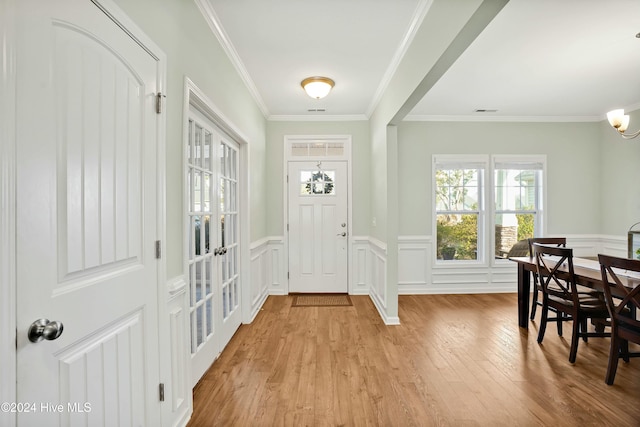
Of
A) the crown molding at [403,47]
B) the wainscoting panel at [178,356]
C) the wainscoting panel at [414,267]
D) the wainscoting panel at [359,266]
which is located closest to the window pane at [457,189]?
the wainscoting panel at [414,267]

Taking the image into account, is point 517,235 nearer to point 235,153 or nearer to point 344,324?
point 344,324

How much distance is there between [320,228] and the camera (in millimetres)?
4422

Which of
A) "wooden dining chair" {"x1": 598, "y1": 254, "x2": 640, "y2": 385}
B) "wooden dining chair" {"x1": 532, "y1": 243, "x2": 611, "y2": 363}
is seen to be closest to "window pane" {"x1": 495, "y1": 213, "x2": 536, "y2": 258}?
"wooden dining chair" {"x1": 532, "y1": 243, "x2": 611, "y2": 363}

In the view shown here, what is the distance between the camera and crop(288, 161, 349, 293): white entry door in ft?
14.5

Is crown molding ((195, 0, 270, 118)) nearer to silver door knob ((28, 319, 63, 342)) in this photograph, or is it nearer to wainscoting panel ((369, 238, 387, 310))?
silver door knob ((28, 319, 63, 342))

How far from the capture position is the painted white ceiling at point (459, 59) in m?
2.09

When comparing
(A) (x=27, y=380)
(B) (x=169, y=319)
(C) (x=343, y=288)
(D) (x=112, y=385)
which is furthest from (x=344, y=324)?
(A) (x=27, y=380)

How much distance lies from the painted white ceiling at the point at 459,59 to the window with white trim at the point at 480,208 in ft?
3.03

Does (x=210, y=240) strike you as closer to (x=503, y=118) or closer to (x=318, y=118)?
(x=318, y=118)

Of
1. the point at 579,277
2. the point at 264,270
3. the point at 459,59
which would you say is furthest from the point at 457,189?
the point at 264,270

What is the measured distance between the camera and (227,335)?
2.74 m

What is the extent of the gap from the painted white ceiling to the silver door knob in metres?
2.07

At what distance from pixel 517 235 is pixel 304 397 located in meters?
4.16

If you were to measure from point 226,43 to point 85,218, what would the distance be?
1.98 m
